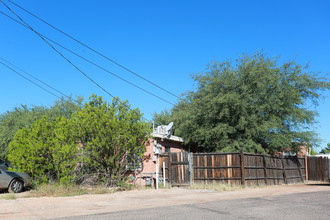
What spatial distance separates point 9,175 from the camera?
15148 mm

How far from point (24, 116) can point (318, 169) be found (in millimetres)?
24280

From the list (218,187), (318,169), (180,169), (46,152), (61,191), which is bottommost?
(318,169)

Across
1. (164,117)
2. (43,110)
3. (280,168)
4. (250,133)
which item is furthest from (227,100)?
(164,117)

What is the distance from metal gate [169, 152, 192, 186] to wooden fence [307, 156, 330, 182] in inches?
494

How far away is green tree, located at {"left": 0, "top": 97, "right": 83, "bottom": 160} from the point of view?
1031 inches

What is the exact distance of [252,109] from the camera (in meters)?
21.2

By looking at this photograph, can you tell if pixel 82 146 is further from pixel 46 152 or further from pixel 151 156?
pixel 151 156

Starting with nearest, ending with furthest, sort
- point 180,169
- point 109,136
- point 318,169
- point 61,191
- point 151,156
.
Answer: point 61,191, point 109,136, point 180,169, point 151,156, point 318,169

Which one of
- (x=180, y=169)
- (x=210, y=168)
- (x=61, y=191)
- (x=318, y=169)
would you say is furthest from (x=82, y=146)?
(x=318, y=169)

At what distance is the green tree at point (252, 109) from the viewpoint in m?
20.9

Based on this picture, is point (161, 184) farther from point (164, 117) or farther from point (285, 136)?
point (164, 117)

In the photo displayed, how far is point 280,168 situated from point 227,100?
20.1 feet

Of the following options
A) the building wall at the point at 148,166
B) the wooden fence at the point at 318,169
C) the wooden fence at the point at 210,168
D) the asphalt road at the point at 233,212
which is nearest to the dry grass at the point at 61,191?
the building wall at the point at 148,166

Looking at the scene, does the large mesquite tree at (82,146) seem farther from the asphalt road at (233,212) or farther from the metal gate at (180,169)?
the asphalt road at (233,212)
